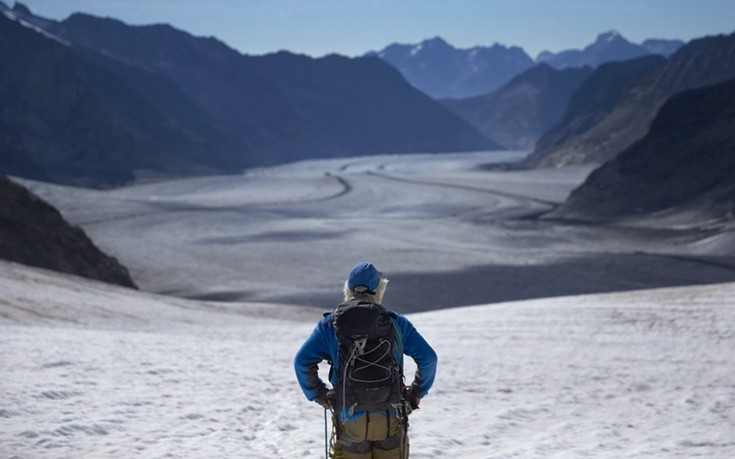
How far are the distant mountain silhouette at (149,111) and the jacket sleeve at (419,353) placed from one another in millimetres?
86727

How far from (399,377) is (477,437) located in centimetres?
385

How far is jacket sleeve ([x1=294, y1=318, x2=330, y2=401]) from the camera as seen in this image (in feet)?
14.8

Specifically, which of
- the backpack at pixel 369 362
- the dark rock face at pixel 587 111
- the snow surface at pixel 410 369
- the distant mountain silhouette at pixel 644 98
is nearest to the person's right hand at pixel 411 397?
the backpack at pixel 369 362

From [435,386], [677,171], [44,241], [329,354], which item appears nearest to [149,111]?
[677,171]

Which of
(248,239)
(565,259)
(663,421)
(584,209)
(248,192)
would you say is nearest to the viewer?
(663,421)

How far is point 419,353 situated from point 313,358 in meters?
0.57

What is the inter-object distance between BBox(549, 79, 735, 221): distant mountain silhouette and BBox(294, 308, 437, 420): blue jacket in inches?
1793

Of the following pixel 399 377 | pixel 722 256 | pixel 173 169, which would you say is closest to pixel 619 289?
pixel 722 256

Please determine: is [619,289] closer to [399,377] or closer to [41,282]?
[41,282]

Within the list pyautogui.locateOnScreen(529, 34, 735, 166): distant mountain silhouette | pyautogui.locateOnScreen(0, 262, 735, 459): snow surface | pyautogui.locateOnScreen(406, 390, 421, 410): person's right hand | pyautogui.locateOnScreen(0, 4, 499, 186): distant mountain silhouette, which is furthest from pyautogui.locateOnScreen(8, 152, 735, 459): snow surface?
pyautogui.locateOnScreen(0, 4, 499, 186): distant mountain silhouette

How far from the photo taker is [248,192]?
257 ft

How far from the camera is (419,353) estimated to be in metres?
4.51

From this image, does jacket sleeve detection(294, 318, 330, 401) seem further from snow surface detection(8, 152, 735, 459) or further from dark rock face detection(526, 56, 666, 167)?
dark rock face detection(526, 56, 666, 167)

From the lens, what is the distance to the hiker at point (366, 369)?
170 inches
